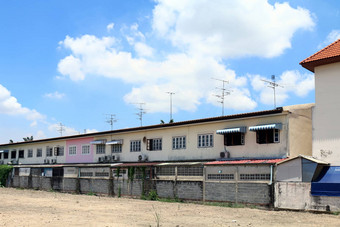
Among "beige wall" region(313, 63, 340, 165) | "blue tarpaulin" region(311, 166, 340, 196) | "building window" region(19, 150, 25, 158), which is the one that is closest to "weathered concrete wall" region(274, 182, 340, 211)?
"blue tarpaulin" region(311, 166, 340, 196)

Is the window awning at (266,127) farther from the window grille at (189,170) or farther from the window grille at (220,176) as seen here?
the window grille at (189,170)

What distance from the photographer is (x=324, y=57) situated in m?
20.4

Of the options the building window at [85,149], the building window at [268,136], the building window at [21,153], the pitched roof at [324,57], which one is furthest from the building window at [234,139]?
the building window at [21,153]

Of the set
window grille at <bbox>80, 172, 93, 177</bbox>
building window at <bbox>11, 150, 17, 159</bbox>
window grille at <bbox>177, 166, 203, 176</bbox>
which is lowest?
window grille at <bbox>80, 172, 93, 177</bbox>

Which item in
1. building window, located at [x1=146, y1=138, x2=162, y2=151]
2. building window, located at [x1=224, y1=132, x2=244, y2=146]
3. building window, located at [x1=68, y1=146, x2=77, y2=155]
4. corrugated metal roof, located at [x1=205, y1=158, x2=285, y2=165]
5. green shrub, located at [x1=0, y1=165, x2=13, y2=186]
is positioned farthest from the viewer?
green shrub, located at [x1=0, y1=165, x2=13, y2=186]

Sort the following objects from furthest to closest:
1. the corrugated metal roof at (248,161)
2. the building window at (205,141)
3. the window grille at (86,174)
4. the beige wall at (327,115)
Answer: the window grille at (86,174) < the building window at (205,141) < the corrugated metal roof at (248,161) < the beige wall at (327,115)

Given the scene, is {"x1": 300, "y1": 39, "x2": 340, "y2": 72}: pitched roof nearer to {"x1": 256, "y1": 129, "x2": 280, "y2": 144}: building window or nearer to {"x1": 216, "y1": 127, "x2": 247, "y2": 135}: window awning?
{"x1": 256, "y1": 129, "x2": 280, "y2": 144}: building window

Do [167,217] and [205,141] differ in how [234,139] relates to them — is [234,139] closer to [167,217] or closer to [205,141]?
[205,141]

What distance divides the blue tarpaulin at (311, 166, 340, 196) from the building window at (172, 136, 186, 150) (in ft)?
35.4

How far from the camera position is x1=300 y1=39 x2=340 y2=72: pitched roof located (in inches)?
795

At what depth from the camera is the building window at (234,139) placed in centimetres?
2441

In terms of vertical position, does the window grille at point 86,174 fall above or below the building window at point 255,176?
below

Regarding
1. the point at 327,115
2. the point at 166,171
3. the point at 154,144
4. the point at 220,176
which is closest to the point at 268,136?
the point at 220,176

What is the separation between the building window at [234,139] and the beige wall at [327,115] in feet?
16.0
